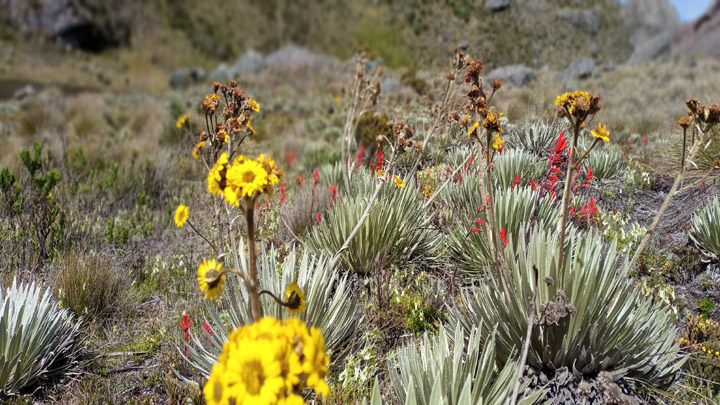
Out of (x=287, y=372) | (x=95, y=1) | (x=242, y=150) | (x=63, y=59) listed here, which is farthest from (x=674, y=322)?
(x=95, y=1)

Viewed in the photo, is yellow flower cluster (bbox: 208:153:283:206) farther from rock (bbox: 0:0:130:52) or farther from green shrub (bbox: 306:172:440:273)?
rock (bbox: 0:0:130:52)

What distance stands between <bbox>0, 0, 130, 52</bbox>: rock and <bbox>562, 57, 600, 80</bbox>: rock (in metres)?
44.7

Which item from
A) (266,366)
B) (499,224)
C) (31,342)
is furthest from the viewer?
(499,224)

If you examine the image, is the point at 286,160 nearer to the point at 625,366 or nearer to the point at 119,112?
the point at 625,366

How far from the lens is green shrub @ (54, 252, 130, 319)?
2.89m

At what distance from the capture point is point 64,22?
42.2m

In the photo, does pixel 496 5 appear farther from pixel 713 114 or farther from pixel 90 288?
pixel 90 288

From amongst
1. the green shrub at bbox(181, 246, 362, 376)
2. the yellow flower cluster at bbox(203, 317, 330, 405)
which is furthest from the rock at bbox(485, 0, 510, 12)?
the yellow flower cluster at bbox(203, 317, 330, 405)

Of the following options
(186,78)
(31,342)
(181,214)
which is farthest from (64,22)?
(181,214)

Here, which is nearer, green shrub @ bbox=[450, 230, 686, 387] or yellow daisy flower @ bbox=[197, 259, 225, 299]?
yellow daisy flower @ bbox=[197, 259, 225, 299]

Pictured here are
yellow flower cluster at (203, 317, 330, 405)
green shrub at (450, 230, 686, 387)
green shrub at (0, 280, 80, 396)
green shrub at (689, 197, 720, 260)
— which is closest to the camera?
yellow flower cluster at (203, 317, 330, 405)

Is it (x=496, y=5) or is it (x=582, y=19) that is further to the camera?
(x=582, y=19)

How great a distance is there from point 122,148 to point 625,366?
8902 mm

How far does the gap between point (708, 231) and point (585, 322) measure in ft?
5.98
